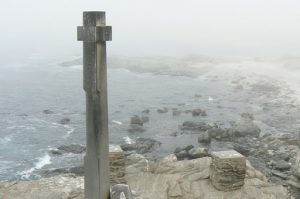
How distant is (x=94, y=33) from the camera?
6.65 m

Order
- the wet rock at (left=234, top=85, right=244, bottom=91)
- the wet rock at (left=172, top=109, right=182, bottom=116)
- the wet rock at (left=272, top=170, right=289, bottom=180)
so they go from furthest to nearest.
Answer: the wet rock at (left=234, top=85, right=244, bottom=91) → the wet rock at (left=172, top=109, right=182, bottom=116) → the wet rock at (left=272, top=170, right=289, bottom=180)

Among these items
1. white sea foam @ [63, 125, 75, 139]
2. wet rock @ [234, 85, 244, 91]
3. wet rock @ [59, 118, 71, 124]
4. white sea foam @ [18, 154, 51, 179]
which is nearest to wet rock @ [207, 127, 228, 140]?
white sea foam @ [63, 125, 75, 139]

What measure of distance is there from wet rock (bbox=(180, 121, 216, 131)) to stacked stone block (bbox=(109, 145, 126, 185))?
2276 cm

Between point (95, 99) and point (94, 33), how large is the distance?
1.07 metres

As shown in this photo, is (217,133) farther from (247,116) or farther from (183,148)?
(247,116)

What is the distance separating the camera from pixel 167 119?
129 ft

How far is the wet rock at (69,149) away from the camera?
29531 mm

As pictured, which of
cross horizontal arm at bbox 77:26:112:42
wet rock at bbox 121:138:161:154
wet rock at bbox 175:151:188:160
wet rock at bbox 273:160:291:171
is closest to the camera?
cross horizontal arm at bbox 77:26:112:42

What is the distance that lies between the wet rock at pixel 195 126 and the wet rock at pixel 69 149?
9445 millimetres

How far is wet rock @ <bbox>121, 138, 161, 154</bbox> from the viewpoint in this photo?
2995 centimetres

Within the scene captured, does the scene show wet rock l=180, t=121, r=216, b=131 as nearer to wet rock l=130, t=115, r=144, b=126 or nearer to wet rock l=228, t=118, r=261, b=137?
wet rock l=228, t=118, r=261, b=137

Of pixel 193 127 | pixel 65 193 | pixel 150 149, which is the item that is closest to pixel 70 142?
pixel 150 149

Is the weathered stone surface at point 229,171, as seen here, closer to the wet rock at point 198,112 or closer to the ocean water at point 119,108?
the ocean water at point 119,108

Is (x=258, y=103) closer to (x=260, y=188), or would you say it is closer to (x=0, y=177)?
(x=0, y=177)
